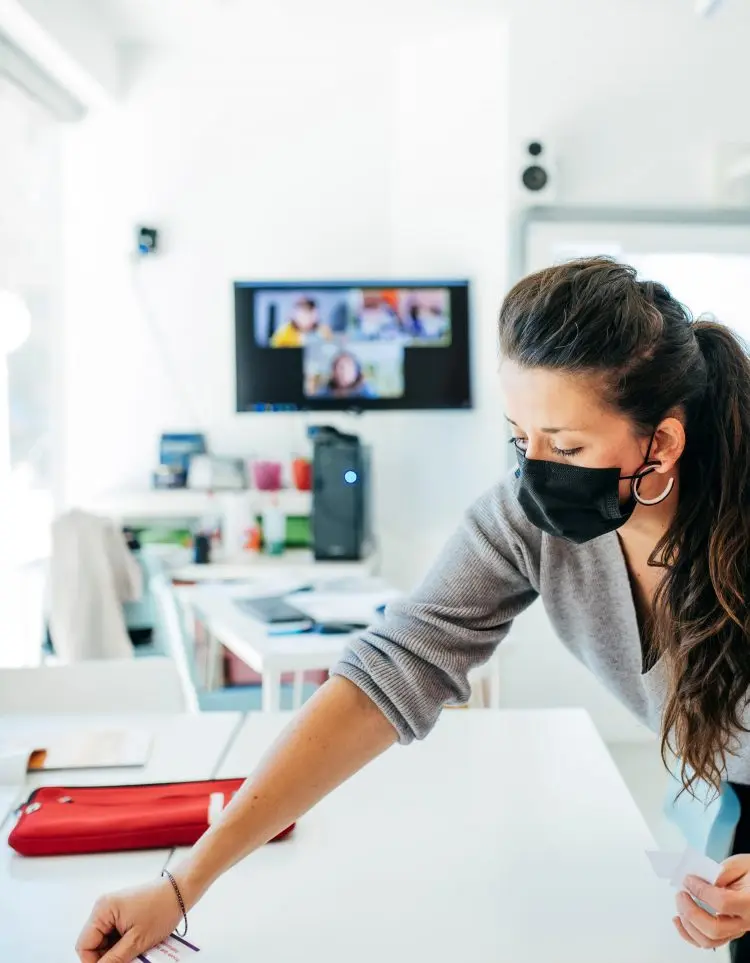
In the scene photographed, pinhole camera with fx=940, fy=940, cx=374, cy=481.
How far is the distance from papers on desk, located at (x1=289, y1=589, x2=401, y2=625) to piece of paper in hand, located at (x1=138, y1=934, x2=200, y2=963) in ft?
5.00

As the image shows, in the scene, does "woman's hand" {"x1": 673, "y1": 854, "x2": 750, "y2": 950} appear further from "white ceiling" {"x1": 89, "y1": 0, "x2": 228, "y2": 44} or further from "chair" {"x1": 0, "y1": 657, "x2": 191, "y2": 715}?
"white ceiling" {"x1": 89, "y1": 0, "x2": 228, "y2": 44}

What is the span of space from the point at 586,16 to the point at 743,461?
9.52 ft

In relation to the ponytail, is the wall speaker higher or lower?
higher

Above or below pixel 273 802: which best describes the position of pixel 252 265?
above

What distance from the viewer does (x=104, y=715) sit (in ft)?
6.11

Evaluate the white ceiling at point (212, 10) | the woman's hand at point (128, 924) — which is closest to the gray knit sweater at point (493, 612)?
the woman's hand at point (128, 924)

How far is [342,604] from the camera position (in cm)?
278

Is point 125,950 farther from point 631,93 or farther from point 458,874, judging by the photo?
point 631,93

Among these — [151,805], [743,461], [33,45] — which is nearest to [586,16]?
[33,45]

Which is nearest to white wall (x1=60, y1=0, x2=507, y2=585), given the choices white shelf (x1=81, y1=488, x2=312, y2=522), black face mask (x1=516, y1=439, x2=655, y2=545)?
white shelf (x1=81, y1=488, x2=312, y2=522)

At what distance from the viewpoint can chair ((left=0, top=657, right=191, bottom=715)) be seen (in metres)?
1.95

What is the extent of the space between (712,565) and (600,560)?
20 cm

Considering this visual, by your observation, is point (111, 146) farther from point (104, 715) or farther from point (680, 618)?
point (680, 618)

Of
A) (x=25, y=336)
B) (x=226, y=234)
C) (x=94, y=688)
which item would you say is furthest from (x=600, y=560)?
(x=226, y=234)
